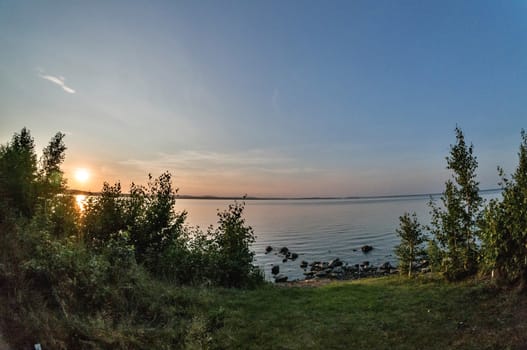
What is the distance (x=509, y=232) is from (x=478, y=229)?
179 centimetres

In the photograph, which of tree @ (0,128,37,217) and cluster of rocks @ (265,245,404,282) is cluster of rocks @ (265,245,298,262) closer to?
cluster of rocks @ (265,245,404,282)

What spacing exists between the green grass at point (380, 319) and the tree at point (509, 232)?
0.84 metres

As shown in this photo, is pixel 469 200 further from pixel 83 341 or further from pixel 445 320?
pixel 83 341

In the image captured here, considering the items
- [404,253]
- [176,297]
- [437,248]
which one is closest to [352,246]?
[404,253]

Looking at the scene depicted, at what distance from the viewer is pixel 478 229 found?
1182 cm

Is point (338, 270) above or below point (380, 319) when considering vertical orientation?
below

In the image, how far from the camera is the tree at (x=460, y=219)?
1180cm

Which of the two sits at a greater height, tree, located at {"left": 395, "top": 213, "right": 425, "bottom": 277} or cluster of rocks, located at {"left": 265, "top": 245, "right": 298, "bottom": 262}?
tree, located at {"left": 395, "top": 213, "right": 425, "bottom": 277}

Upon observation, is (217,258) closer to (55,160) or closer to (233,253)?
(233,253)

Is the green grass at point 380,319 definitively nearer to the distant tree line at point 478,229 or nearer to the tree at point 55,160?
the distant tree line at point 478,229

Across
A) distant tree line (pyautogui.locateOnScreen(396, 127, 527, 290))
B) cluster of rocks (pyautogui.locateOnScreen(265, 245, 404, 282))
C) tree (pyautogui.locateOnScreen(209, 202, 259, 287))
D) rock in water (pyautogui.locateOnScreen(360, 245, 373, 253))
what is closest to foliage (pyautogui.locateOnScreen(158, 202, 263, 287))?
tree (pyautogui.locateOnScreen(209, 202, 259, 287))

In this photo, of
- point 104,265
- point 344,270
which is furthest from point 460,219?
point 344,270

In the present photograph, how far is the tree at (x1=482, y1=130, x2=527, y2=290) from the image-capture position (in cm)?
952

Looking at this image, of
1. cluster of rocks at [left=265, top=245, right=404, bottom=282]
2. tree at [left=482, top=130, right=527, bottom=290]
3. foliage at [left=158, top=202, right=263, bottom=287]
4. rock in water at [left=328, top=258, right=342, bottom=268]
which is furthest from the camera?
rock in water at [left=328, top=258, right=342, bottom=268]
